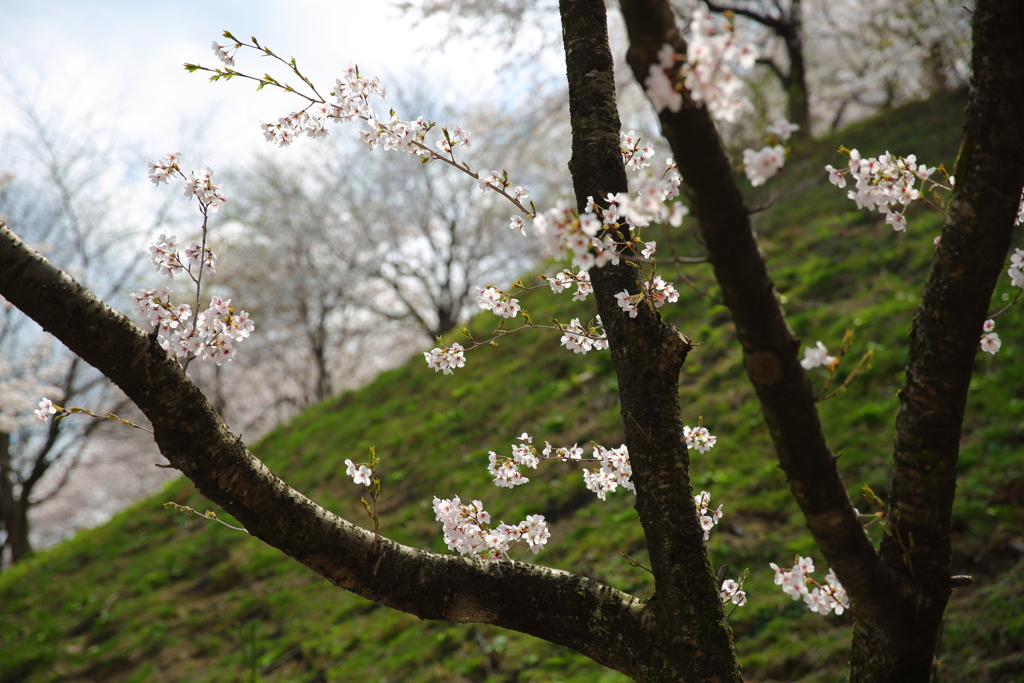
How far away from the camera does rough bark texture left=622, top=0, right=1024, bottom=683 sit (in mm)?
1062

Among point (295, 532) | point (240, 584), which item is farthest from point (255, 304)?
point (295, 532)

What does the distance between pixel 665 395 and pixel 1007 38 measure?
1083 mm

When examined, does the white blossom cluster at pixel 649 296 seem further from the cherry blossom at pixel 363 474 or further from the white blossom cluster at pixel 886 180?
the cherry blossom at pixel 363 474

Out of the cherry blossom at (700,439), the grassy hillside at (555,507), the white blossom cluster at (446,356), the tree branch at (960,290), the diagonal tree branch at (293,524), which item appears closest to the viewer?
the tree branch at (960,290)

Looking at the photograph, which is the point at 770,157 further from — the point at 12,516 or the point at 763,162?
the point at 12,516

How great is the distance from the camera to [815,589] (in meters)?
2.13

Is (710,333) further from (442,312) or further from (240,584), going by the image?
(442,312)

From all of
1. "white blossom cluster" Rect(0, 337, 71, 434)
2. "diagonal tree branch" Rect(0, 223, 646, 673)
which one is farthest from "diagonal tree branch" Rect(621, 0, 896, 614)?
"white blossom cluster" Rect(0, 337, 71, 434)

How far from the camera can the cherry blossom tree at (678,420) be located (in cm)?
120

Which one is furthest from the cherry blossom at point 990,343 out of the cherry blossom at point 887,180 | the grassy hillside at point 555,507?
the grassy hillside at point 555,507

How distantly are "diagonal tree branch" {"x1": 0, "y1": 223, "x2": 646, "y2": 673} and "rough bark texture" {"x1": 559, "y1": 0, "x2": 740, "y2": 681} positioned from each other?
13 cm

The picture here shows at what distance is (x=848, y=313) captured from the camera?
646 cm

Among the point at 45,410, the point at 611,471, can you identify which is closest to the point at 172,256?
the point at 45,410

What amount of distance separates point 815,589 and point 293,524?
174 centimetres
